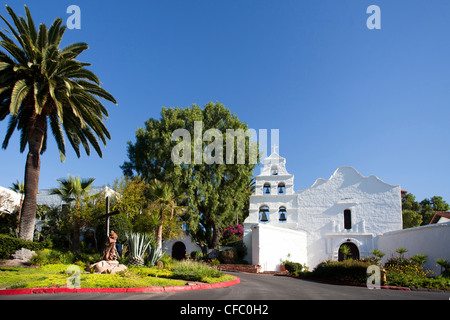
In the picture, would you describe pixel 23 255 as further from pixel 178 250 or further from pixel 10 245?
pixel 178 250

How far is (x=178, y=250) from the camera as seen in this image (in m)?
33.7

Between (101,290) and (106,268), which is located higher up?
(106,268)

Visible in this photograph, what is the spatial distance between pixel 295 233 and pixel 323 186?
540cm

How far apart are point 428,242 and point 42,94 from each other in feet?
80.4

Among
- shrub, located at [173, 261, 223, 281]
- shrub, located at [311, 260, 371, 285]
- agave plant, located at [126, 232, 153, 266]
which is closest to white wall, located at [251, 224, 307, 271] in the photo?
shrub, located at [311, 260, 371, 285]

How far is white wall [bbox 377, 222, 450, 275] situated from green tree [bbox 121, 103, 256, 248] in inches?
564

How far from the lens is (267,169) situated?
110ft

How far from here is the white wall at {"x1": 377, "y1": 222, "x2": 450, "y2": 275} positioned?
64.5ft

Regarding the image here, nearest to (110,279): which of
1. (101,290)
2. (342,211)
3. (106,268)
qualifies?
(101,290)

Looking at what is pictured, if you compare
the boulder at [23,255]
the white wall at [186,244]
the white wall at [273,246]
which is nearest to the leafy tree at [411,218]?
the white wall at [273,246]

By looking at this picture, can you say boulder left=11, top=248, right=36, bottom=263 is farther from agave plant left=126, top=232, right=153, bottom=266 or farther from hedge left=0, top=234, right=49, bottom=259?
agave plant left=126, top=232, right=153, bottom=266

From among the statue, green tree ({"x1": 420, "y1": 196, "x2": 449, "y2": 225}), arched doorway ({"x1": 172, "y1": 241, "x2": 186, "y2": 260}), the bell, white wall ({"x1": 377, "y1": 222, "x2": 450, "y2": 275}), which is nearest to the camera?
the statue
